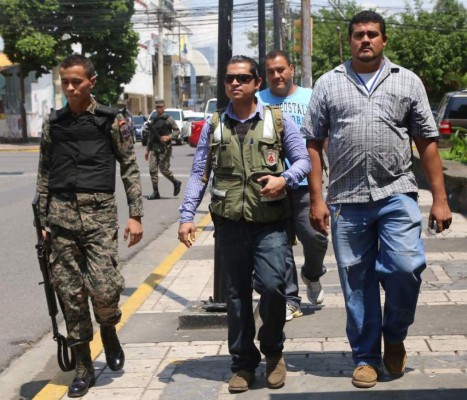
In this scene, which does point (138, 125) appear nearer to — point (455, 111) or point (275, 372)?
point (455, 111)

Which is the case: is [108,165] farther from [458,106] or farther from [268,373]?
[458,106]

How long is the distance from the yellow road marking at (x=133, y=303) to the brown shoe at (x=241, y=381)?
A: 1.00 meters

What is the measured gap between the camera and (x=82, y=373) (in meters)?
5.34

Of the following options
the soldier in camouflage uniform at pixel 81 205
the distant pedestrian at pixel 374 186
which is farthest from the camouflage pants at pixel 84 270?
the distant pedestrian at pixel 374 186

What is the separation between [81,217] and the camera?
525cm

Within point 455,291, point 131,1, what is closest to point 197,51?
point 131,1

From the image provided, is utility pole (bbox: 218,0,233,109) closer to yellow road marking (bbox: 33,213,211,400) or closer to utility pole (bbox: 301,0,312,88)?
yellow road marking (bbox: 33,213,211,400)

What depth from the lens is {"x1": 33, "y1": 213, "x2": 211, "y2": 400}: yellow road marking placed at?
5453 millimetres

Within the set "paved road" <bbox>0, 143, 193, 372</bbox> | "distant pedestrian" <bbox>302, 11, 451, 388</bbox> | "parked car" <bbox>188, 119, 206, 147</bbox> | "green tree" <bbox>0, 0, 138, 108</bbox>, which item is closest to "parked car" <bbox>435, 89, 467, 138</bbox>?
"paved road" <bbox>0, 143, 193, 372</bbox>

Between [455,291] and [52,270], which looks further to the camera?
[455,291]

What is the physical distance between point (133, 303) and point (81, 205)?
9.20 feet

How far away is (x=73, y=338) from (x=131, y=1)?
4541cm

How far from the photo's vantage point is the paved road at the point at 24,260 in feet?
24.1

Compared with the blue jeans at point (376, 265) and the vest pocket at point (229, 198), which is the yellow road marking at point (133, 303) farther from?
the blue jeans at point (376, 265)
